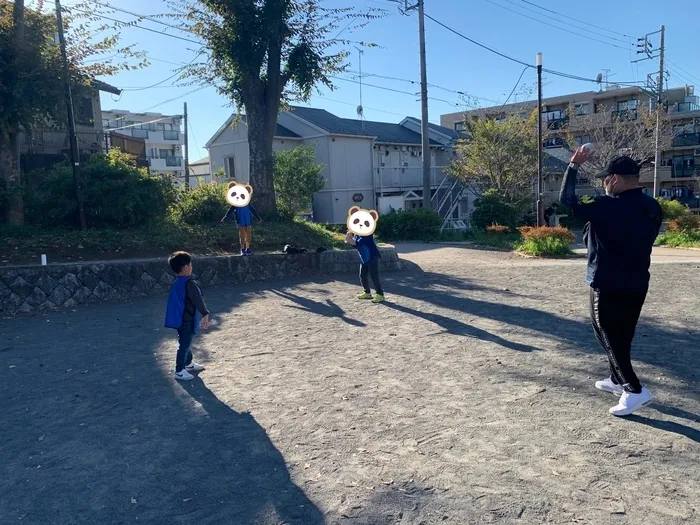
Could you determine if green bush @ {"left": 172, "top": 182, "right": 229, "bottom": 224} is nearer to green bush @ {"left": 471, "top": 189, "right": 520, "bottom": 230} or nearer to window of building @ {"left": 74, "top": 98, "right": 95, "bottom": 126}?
window of building @ {"left": 74, "top": 98, "right": 95, "bottom": 126}

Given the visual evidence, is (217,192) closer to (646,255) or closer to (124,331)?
(124,331)

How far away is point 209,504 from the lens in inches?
115

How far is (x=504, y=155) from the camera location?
2442 cm

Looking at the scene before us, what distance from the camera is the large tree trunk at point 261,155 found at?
1430 centimetres

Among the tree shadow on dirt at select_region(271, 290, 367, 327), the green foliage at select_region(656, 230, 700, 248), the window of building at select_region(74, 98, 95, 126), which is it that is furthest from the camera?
the window of building at select_region(74, 98, 95, 126)

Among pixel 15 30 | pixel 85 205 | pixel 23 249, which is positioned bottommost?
pixel 23 249

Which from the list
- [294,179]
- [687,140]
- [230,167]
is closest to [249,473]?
[294,179]

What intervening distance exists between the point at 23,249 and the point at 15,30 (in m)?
4.50

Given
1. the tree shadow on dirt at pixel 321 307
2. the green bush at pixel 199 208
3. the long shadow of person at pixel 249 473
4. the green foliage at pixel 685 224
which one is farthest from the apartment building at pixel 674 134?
the long shadow of person at pixel 249 473

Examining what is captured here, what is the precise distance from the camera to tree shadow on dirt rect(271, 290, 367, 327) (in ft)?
24.3

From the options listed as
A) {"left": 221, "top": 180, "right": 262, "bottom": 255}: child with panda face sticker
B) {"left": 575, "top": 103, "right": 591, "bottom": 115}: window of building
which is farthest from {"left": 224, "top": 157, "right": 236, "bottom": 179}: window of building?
{"left": 575, "top": 103, "right": 591, "bottom": 115}: window of building

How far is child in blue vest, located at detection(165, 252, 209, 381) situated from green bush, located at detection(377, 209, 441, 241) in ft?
48.6

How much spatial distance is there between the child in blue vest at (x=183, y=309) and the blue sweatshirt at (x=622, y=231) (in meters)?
3.36

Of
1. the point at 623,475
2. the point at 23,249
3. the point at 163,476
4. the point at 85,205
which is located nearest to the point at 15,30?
the point at 85,205
